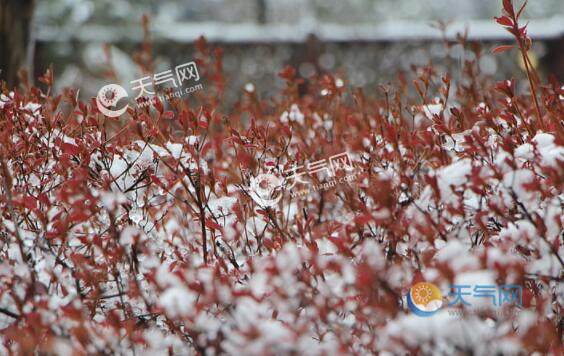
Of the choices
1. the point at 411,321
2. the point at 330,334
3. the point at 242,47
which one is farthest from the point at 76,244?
the point at 242,47

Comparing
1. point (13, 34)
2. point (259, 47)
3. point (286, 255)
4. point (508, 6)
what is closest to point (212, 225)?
point (286, 255)

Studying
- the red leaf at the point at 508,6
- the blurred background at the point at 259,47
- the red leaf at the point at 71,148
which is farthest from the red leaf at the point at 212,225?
the blurred background at the point at 259,47

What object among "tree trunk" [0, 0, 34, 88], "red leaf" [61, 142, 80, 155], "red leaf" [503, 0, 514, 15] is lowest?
"red leaf" [61, 142, 80, 155]

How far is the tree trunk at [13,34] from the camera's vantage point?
4633 millimetres

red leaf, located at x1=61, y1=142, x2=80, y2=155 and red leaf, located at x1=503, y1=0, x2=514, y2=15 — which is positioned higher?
red leaf, located at x1=503, y1=0, x2=514, y2=15

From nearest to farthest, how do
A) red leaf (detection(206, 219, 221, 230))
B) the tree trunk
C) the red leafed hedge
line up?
the red leafed hedge
red leaf (detection(206, 219, 221, 230))
the tree trunk

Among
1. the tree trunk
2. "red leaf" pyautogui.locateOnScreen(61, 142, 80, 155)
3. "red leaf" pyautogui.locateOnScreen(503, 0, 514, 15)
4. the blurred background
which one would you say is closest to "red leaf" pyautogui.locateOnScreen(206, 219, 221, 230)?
"red leaf" pyautogui.locateOnScreen(61, 142, 80, 155)

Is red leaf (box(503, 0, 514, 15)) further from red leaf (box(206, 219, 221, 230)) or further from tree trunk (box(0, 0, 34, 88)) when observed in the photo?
tree trunk (box(0, 0, 34, 88))

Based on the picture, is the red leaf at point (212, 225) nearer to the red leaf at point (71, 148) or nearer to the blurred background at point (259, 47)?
the red leaf at point (71, 148)

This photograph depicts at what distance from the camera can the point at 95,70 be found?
884cm

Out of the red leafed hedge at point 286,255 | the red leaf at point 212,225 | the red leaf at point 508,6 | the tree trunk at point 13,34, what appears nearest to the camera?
the red leafed hedge at point 286,255

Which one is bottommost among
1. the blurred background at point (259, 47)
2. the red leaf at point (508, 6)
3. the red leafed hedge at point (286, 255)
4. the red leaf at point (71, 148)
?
the red leafed hedge at point (286, 255)

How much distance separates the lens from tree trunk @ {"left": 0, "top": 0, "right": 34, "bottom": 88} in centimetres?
463

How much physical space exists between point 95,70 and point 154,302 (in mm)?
7673
